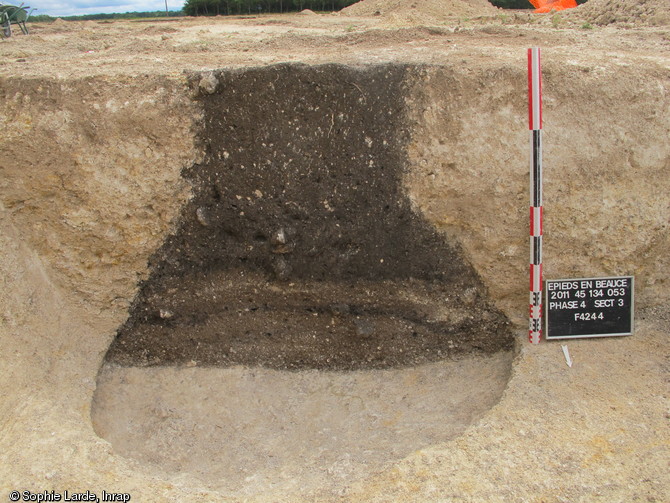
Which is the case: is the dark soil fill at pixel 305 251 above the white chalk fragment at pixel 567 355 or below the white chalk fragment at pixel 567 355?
above

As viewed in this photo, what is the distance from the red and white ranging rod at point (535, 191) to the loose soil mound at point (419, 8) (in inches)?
139

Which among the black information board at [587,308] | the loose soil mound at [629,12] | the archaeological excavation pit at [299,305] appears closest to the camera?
the archaeological excavation pit at [299,305]

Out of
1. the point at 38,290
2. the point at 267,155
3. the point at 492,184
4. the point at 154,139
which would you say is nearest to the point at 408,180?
the point at 492,184

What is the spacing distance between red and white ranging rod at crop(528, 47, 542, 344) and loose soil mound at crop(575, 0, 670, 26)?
210 centimetres

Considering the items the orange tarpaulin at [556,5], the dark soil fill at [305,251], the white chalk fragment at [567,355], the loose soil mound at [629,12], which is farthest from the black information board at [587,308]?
the orange tarpaulin at [556,5]

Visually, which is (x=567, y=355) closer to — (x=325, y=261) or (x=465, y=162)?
(x=465, y=162)

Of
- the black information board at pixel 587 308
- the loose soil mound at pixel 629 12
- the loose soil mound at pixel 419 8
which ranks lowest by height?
the black information board at pixel 587 308

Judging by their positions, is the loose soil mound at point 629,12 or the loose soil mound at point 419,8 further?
the loose soil mound at point 419,8

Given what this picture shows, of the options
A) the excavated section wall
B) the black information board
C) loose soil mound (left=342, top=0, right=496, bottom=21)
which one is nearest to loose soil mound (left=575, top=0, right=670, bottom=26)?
the excavated section wall

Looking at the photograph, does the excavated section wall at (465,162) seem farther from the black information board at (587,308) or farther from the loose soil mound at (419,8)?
the loose soil mound at (419,8)

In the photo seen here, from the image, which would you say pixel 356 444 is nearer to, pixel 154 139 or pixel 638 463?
pixel 638 463

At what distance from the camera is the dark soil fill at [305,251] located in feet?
11.0

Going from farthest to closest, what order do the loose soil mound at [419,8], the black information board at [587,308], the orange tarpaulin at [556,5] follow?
the loose soil mound at [419,8]
the orange tarpaulin at [556,5]
the black information board at [587,308]

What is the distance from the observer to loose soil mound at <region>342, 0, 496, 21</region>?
6763 mm
